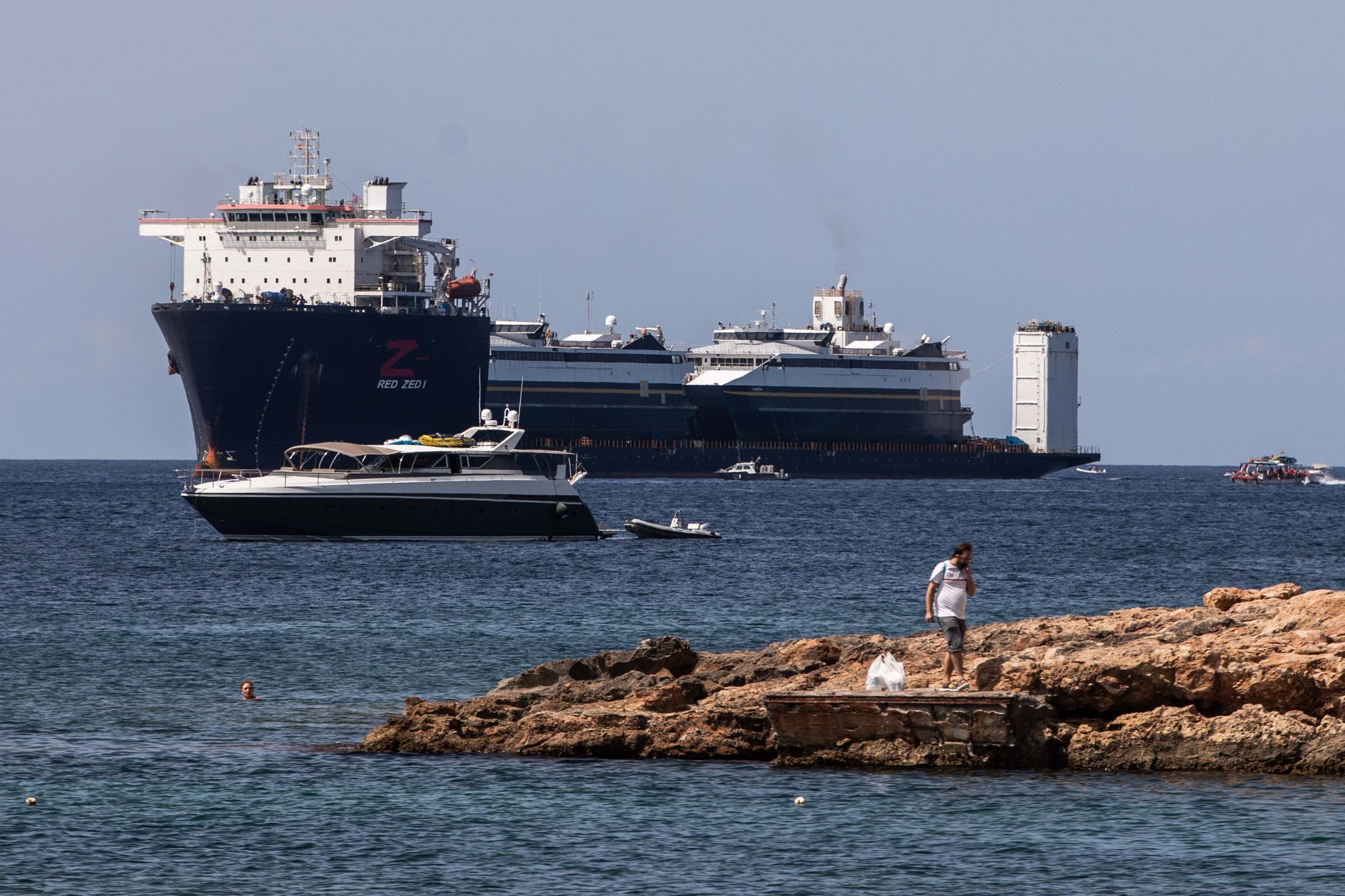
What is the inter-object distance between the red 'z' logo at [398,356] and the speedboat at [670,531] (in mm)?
27591

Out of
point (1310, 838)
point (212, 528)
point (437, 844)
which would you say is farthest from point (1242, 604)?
point (212, 528)

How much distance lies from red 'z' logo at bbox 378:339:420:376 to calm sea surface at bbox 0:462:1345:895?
32659mm

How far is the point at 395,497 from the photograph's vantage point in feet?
153

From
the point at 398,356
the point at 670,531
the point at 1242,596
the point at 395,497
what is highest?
the point at 398,356

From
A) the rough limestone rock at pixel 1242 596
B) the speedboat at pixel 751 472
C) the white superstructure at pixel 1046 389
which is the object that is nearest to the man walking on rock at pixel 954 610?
the rough limestone rock at pixel 1242 596

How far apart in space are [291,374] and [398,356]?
15.5ft

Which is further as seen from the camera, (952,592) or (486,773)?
(486,773)

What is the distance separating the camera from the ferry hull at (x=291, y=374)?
255 ft

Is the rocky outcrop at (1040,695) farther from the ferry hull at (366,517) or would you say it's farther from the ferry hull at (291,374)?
the ferry hull at (291,374)

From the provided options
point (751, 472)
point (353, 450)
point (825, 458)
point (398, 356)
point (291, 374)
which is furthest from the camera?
point (825, 458)

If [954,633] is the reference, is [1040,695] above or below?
below

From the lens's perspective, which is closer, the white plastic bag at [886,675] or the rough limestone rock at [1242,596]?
the white plastic bag at [886,675]

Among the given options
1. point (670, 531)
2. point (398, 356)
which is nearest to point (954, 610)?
point (670, 531)

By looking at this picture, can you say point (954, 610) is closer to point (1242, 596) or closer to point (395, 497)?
point (1242, 596)
